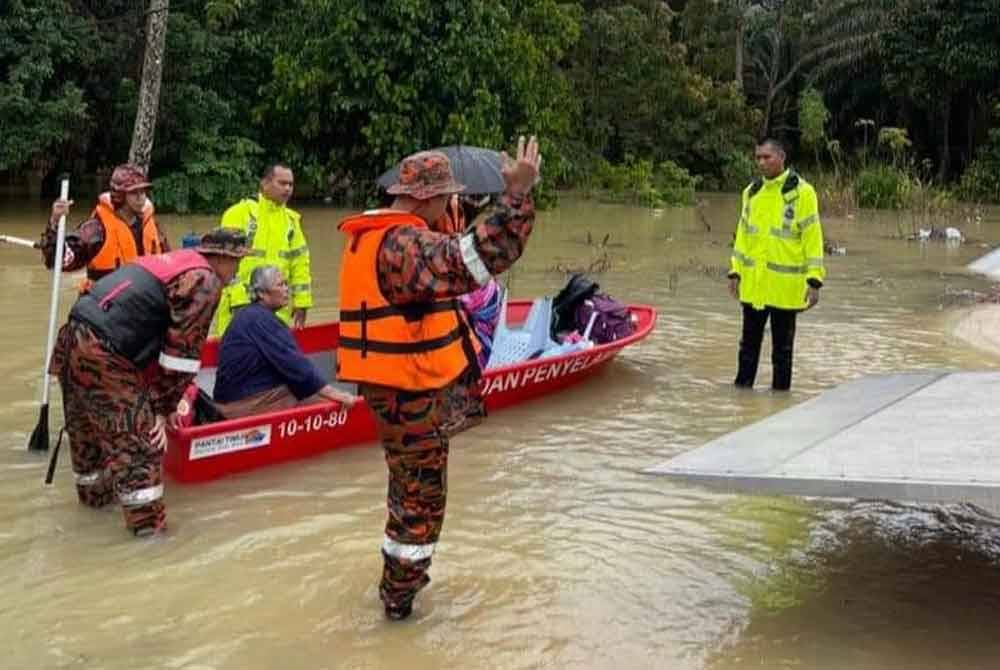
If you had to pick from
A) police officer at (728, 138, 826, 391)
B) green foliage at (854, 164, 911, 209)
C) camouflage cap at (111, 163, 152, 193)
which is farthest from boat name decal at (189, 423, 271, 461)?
green foliage at (854, 164, 911, 209)

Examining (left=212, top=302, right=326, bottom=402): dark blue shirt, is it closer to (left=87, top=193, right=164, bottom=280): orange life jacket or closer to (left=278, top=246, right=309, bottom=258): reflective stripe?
(left=87, top=193, right=164, bottom=280): orange life jacket

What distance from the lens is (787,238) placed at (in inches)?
315

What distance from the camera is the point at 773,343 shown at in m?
8.45

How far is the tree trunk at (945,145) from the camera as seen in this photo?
34000mm

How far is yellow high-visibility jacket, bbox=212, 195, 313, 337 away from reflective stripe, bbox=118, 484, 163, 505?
224 cm

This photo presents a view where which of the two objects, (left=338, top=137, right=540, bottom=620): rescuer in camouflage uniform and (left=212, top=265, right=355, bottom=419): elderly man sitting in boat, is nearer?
(left=338, top=137, right=540, bottom=620): rescuer in camouflage uniform

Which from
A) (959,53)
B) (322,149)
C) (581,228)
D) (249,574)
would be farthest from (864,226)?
(249,574)

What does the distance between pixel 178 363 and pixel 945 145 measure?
3362 cm

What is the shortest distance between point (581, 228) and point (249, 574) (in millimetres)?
17393

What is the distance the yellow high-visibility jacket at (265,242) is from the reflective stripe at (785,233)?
3182mm

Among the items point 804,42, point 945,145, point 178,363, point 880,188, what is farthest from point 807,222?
point 804,42

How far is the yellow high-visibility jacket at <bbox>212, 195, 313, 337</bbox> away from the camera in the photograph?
7473 millimetres

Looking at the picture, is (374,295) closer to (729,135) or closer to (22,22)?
(22,22)

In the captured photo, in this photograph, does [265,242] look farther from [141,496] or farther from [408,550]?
[408,550]
